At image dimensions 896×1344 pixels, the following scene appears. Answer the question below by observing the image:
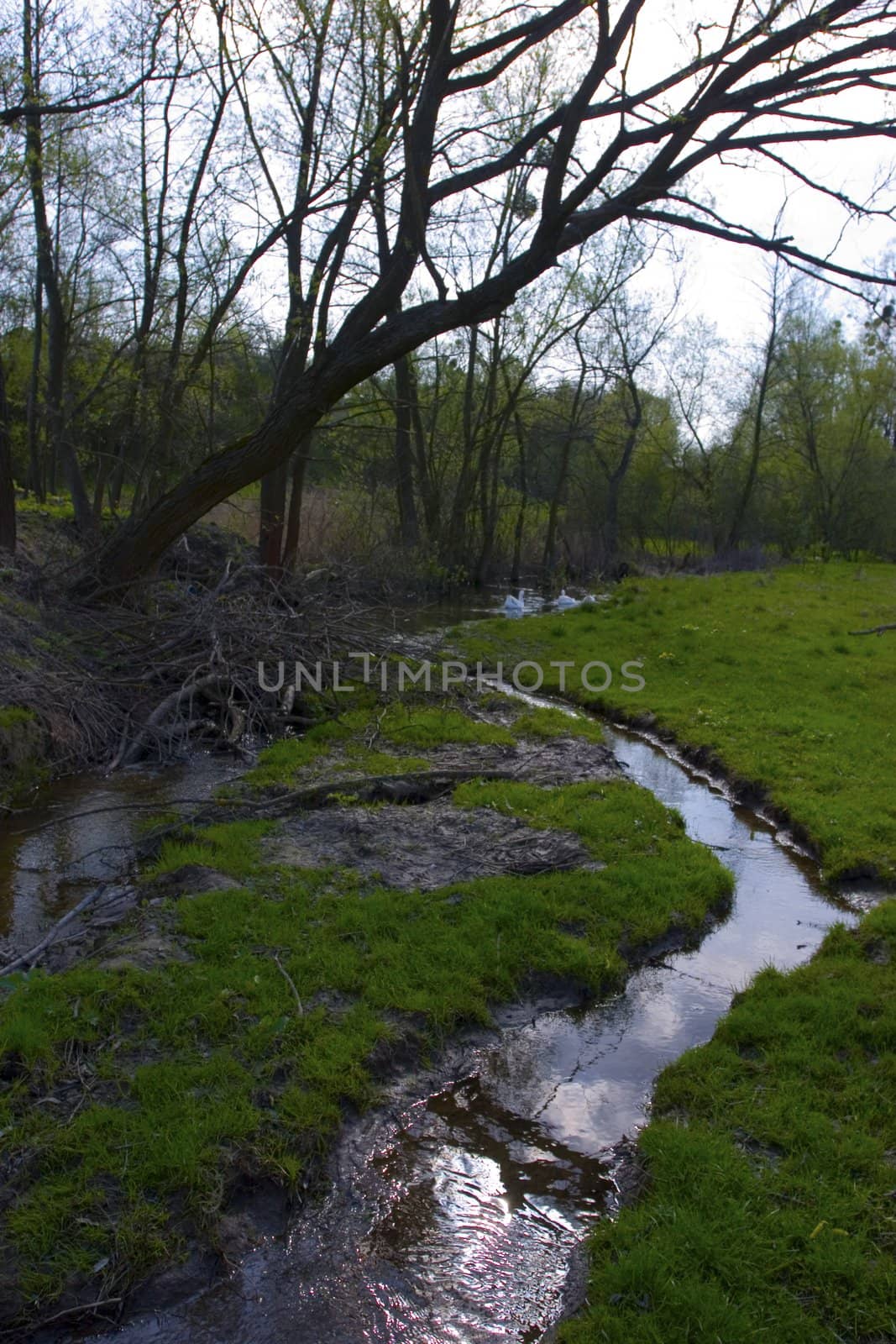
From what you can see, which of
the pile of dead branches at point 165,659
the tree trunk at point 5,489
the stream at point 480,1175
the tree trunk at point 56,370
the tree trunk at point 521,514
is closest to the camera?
the stream at point 480,1175

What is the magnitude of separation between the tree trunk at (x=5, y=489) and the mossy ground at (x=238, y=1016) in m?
8.01

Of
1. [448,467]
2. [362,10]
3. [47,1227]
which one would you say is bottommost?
[47,1227]

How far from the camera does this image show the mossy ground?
130 inches

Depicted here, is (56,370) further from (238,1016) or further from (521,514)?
(521,514)

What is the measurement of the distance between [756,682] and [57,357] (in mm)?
13259

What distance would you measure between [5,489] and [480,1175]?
38.4 feet

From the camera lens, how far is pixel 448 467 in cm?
2856

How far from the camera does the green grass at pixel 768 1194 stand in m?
2.99

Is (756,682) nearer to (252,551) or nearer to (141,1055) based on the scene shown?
(252,551)

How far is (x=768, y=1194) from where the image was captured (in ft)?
11.3

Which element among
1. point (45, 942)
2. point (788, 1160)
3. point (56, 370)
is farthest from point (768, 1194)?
point (56, 370)

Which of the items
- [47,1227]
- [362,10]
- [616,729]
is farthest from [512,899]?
[362,10]

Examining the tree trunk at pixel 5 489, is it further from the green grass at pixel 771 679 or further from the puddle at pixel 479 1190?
the puddle at pixel 479 1190

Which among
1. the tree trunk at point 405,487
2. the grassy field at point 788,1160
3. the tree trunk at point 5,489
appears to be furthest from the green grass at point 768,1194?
the tree trunk at point 405,487
